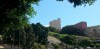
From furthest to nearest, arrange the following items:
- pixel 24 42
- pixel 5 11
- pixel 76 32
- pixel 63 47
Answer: pixel 76 32 < pixel 63 47 < pixel 24 42 < pixel 5 11

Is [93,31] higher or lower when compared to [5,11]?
higher

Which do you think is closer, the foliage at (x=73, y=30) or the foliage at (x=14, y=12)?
the foliage at (x=14, y=12)

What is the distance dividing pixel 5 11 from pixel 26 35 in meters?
38.8

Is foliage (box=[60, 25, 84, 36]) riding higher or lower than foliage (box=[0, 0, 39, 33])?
higher

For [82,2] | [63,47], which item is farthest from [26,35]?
[82,2]

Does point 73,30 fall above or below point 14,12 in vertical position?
above

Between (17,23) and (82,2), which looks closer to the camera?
(82,2)

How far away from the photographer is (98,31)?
126 m

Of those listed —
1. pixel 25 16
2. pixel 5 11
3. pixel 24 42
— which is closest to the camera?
pixel 5 11

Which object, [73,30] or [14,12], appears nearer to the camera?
[14,12]

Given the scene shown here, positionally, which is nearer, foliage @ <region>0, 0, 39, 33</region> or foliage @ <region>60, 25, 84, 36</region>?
foliage @ <region>0, 0, 39, 33</region>

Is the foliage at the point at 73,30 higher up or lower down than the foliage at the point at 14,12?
higher up

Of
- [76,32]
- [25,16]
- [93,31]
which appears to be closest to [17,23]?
[25,16]

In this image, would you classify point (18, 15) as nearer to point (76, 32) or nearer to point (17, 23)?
point (17, 23)
